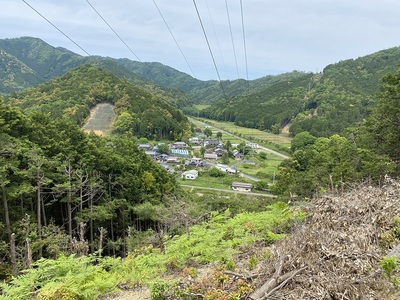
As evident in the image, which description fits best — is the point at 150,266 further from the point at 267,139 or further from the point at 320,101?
the point at 320,101

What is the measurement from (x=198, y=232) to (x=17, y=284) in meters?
3.73

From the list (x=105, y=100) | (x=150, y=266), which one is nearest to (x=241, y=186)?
(x=150, y=266)

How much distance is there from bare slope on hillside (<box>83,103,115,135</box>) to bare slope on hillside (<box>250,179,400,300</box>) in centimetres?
6363

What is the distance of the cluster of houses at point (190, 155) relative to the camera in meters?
51.4

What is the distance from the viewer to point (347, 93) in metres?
99.2

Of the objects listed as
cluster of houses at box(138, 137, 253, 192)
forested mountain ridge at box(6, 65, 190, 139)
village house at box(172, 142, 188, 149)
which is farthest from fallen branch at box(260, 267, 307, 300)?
village house at box(172, 142, 188, 149)

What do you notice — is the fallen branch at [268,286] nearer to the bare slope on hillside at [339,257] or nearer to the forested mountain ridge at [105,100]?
the bare slope on hillside at [339,257]

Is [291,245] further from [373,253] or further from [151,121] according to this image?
[151,121]

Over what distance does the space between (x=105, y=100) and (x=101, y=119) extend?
9930mm

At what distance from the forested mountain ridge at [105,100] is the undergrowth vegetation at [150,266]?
2477 inches

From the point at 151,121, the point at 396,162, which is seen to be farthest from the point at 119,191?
the point at 151,121

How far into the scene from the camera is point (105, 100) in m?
79.4

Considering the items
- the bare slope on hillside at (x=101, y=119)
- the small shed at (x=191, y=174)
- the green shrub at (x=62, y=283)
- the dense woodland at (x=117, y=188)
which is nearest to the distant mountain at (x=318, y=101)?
the bare slope on hillside at (x=101, y=119)

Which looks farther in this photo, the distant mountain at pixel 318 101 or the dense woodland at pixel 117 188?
the distant mountain at pixel 318 101
